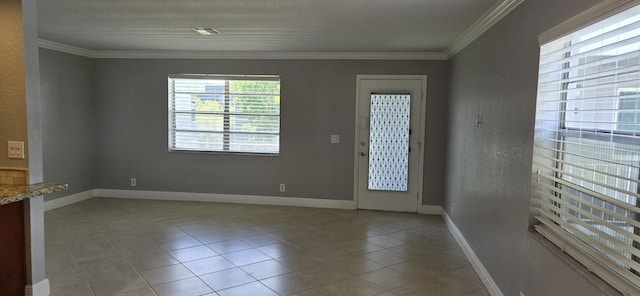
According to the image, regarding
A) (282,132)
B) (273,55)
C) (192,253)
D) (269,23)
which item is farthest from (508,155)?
(273,55)

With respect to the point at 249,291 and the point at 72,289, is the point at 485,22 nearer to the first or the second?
the point at 249,291

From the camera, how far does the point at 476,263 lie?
3.54m

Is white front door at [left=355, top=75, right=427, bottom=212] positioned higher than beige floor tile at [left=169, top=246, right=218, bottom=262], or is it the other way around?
white front door at [left=355, top=75, right=427, bottom=212]

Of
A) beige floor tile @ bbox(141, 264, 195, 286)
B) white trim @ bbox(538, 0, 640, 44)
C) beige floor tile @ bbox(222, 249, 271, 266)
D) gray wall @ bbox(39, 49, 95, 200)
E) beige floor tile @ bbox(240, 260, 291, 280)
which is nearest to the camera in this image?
white trim @ bbox(538, 0, 640, 44)

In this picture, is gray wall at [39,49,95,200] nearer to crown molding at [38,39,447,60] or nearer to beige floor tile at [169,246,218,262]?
crown molding at [38,39,447,60]

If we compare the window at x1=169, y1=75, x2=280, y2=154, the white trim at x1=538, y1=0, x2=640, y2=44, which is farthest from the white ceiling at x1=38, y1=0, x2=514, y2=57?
the white trim at x1=538, y1=0, x2=640, y2=44

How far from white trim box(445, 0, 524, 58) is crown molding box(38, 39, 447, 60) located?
0.78 m

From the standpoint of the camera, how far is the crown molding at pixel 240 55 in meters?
5.52

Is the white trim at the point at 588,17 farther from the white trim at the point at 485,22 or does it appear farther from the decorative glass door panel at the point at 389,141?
the decorative glass door panel at the point at 389,141

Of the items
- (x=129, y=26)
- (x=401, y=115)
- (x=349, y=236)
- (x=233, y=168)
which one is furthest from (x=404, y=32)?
(x=233, y=168)

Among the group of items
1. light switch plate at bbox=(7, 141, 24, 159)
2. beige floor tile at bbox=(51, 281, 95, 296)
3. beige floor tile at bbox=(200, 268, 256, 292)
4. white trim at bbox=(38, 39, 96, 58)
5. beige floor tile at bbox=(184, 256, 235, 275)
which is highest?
white trim at bbox=(38, 39, 96, 58)

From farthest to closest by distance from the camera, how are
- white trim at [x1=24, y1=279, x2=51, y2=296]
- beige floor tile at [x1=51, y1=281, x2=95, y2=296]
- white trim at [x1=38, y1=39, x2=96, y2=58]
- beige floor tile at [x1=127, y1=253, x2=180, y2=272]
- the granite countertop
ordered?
white trim at [x1=38, y1=39, x2=96, y2=58] < beige floor tile at [x1=127, y1=253, x2=180, y2=272] < beige floor tile at [x1=51, y1=281, x2=95, y2=296] < white trim at [x1=24, y1=279, x2=51, y2=296] < the granite countertop

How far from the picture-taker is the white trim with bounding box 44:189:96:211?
5.48 meters

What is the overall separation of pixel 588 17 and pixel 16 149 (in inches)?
139
